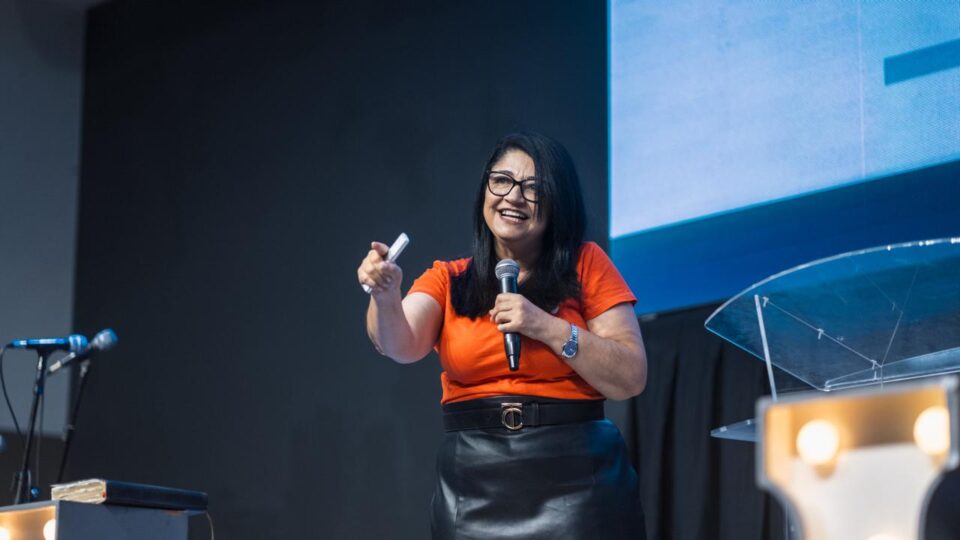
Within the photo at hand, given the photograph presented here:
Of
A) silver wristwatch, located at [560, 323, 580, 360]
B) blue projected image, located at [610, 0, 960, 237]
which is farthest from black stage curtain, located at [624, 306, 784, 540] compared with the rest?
silver wristwatch, located at [560, 323, 580, 360]

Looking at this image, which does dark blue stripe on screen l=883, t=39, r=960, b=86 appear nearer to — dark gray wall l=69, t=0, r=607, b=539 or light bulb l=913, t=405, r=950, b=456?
dark gray wall l=69, t=0, r=607, b=539

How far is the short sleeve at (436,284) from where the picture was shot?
233 cm

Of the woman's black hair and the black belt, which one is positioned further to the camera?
the woman's black hair

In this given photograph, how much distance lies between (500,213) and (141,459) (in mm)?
3310

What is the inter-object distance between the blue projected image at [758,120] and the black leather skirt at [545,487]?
4.16ft

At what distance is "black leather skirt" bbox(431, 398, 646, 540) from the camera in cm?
212

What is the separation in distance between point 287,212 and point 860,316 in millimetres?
3213

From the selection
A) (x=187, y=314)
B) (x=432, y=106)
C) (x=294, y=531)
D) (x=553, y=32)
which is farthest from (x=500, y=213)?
(x=187, y=314)

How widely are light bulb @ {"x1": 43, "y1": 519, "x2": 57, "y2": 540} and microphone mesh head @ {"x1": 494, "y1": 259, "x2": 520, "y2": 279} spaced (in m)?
0.97

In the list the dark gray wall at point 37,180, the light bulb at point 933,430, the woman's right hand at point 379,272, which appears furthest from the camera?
the dark gray wall at point 37,180

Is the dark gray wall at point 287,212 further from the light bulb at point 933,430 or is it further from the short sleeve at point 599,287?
the light bulb at point 933,430

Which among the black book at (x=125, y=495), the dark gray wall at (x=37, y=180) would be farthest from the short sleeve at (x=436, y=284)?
the dark gray wall at (x=37, y=180)

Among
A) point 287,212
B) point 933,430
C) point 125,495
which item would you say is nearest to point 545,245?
point 125,495

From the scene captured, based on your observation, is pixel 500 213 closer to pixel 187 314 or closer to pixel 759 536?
pixel 759 536
